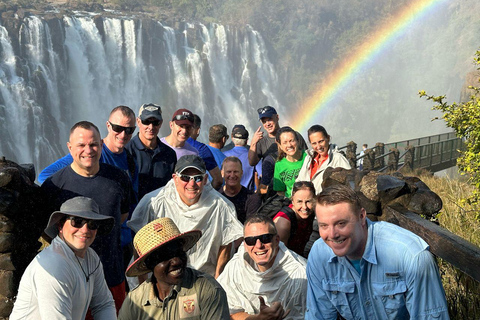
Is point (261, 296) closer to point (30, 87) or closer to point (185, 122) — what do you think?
point (185, 122)

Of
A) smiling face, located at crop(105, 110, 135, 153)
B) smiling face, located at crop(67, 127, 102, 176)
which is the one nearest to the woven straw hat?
smiling face, located at crop(67, 127, 102, 176)

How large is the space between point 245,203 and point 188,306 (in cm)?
211

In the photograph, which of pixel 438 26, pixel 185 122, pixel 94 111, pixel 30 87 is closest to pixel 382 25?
pixel 438 26

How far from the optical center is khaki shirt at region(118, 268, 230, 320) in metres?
2.63

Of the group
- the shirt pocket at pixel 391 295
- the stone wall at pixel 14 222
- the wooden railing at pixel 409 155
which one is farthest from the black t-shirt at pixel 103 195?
the wooden railing at pixel 409 155

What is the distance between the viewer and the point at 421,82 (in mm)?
78312

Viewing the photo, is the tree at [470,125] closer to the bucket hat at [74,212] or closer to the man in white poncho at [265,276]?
the man in white poncho at [265,276]

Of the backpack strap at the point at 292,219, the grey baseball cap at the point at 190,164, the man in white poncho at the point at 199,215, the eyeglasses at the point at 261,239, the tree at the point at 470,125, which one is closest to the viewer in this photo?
the eyeglasses at the point at 261,239

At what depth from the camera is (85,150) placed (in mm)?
3654

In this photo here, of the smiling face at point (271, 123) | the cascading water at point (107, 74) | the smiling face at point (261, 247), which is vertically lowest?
the smiling face at point (261, 247)

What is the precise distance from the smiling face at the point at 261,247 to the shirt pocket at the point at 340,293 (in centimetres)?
77

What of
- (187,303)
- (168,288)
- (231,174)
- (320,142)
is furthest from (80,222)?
(320,142)

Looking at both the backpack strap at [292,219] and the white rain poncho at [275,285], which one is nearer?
the white rain poncho at [275,285]

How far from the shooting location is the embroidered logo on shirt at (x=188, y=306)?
8.61ft
